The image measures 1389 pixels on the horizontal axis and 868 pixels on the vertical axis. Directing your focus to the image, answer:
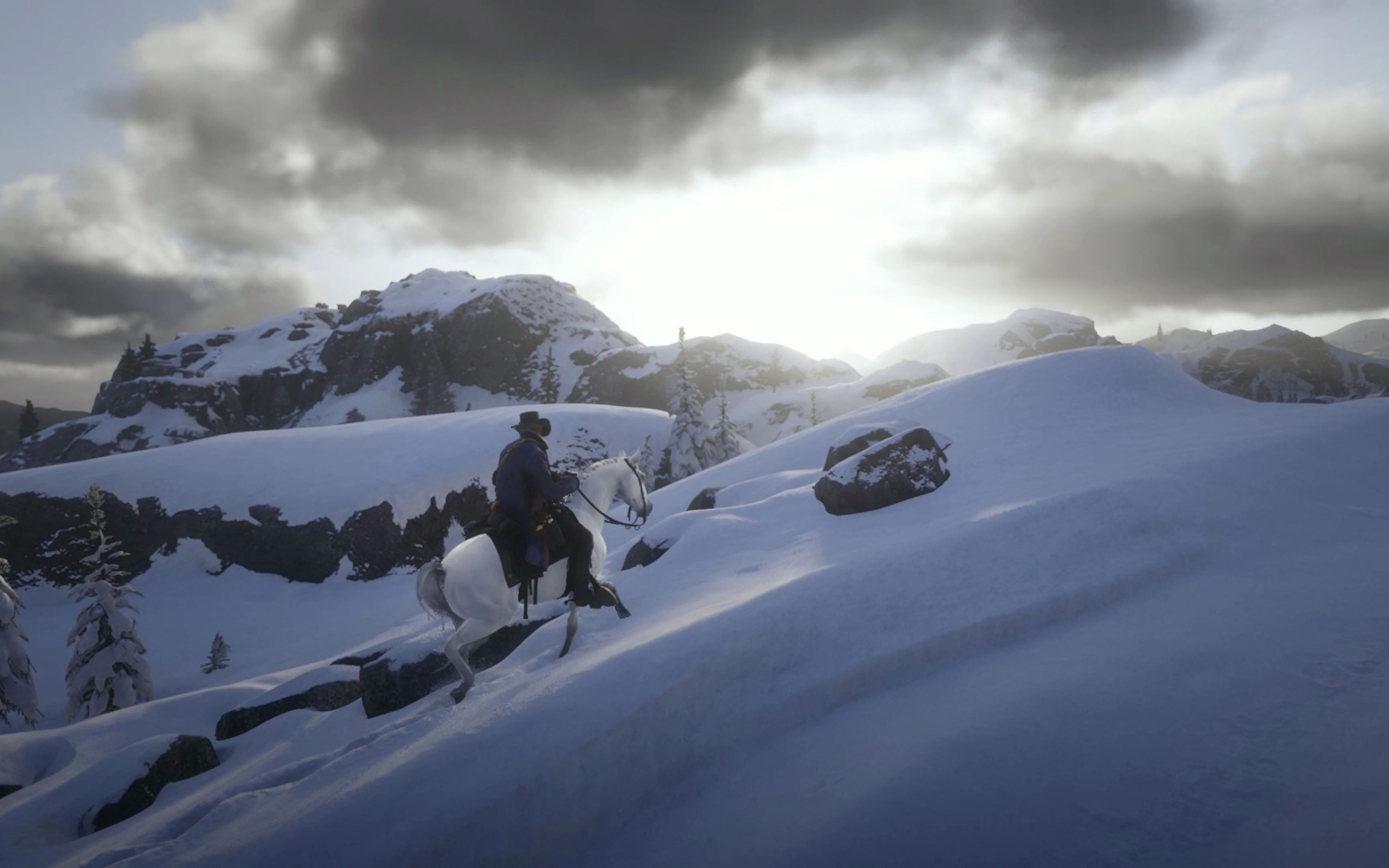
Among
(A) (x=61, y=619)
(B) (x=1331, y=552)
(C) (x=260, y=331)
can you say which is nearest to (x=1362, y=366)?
(B) (x=1331, y=552)

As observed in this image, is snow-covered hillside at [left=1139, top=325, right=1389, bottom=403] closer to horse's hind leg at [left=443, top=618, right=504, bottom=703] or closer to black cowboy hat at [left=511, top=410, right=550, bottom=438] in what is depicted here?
black cowboy hat at [left=511, top=410, right=550, bottom=438]

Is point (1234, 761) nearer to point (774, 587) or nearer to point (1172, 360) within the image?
point (774, 587)

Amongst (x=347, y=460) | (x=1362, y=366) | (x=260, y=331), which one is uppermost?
(x=260, y=331)

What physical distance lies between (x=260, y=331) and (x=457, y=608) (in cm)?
15665

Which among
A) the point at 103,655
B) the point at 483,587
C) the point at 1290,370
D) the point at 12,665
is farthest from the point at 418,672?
the point at 1290,370

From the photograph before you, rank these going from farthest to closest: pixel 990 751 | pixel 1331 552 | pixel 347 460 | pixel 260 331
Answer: pixel 260 331 < pixel 347 460 < pixel 1331 552 < pixel 990 751

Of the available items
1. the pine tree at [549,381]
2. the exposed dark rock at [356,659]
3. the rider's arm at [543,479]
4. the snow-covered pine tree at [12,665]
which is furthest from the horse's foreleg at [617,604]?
the pine tree at [549,381]

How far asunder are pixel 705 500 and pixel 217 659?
17428 mm

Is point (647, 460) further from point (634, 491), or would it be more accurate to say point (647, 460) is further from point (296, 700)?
point (634, 491)

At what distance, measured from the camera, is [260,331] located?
12850 centimetres

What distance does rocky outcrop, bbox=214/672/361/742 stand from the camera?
34.2 feet

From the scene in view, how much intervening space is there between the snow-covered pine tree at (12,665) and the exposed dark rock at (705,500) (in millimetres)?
16796

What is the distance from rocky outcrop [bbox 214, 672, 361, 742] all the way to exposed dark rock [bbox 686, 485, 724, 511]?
8954 mm

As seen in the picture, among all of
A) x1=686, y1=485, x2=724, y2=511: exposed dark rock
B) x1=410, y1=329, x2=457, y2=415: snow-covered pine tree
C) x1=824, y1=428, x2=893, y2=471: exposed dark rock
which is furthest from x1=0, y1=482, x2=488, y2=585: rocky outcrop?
x1=410, y1=329, x2=457, y2=415: snow-covered pine tree
